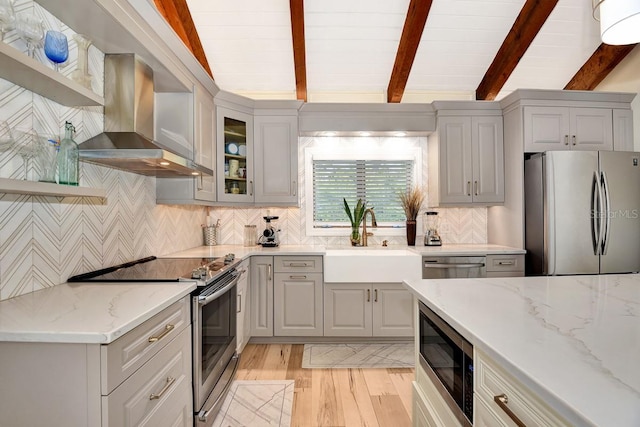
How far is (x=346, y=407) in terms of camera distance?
7.14 ft

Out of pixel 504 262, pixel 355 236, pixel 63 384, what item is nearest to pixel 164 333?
pixel 63 384

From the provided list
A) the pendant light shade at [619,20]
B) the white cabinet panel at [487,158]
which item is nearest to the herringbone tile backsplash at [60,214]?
the pendant light shade at [619,20]

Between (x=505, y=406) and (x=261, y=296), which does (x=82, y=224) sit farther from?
(x=505, y=406)

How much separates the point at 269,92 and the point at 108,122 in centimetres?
209

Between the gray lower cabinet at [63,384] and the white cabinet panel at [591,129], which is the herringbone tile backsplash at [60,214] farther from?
the white cabinet panel at [591,129]

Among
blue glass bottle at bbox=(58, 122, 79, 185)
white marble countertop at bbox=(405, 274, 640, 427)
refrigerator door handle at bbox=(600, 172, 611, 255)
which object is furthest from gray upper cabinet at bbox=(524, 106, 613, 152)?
blue glass bottle at bbox=(58, 122, 79, 185)

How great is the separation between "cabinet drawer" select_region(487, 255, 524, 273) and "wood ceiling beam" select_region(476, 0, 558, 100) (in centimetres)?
181

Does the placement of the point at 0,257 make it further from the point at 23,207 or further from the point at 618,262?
the point at 618,262

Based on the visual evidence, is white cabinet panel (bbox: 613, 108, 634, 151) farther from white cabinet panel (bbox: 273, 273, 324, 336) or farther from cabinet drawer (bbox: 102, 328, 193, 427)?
cabinet drawer (bbox: 102, 328, 193, 427)

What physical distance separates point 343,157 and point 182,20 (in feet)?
6.78

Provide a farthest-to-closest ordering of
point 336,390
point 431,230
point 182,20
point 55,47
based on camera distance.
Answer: point 431,230 < point 182,20 < point 336,390 < point 55,47

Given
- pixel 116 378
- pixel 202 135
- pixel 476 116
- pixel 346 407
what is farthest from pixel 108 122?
pixel 476 116

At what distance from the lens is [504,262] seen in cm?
314

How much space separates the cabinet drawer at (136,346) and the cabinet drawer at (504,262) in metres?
2.81
